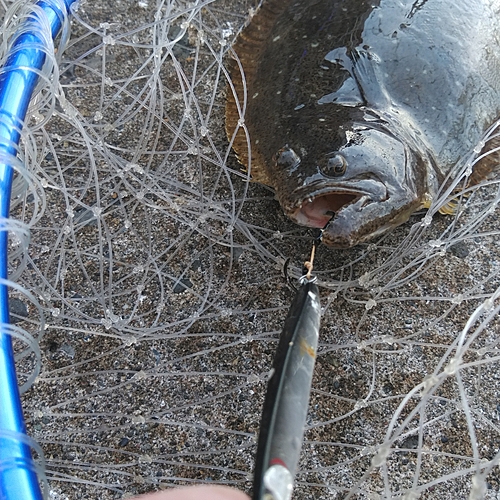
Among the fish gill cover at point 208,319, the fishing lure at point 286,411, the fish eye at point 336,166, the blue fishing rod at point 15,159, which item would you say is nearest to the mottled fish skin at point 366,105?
the fish eye at point 336,166

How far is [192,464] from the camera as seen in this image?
1.51 m

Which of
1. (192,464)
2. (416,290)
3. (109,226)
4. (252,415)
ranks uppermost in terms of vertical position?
(109,226)

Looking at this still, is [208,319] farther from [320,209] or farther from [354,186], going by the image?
[354,186]

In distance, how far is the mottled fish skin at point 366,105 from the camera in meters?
1.63

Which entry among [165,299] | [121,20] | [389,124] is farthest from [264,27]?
[165,299]

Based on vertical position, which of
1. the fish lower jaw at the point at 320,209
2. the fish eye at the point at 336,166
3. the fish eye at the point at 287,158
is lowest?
the fish lower jaw at the point at 320,209

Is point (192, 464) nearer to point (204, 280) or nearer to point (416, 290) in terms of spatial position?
point (204, 280)

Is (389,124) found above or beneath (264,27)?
beneath

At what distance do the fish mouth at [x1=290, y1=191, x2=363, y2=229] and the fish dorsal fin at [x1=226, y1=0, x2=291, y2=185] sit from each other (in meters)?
0.28

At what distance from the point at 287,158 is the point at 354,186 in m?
0.26

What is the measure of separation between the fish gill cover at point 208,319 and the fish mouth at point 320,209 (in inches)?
6.8

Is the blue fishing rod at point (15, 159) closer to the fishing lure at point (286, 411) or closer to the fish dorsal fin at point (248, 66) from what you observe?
the fishing lure at point (286, 411)

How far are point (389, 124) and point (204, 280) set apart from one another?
828mm

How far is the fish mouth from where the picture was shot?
1663mm
